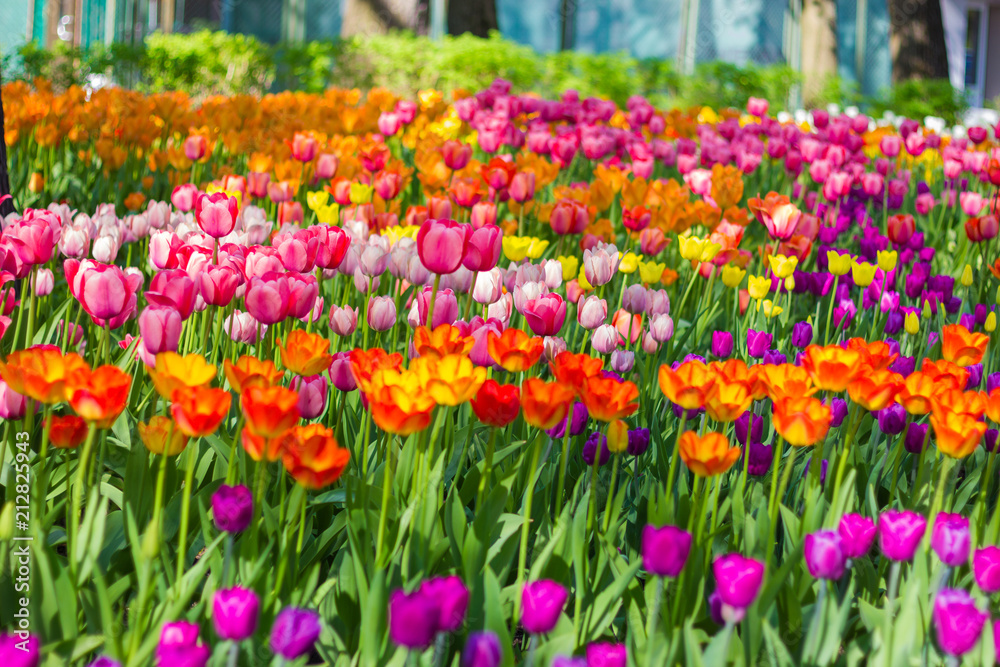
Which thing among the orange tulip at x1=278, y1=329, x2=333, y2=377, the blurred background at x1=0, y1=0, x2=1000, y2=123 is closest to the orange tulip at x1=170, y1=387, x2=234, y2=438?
the orange tulip at x1=278, y1=329, x2=333, y2=377

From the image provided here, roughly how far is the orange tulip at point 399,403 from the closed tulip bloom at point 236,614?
1.03 ft

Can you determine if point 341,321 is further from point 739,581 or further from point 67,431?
point 739,581

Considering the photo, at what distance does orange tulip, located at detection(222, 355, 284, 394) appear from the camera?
140cm

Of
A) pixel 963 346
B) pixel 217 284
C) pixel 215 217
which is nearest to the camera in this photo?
pixel 217 284

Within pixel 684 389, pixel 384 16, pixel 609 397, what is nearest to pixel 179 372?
pixel 609 397

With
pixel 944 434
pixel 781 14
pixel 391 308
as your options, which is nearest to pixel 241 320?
pixel 391 308

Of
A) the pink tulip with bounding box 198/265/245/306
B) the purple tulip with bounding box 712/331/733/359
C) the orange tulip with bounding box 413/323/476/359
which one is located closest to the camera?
the orange tulip with bounding box 413/323/476/359

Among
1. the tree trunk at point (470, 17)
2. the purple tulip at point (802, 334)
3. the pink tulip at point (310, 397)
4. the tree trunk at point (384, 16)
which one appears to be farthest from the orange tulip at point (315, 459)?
the tree trunk at point (384, 16)

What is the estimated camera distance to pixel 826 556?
47.6 inches

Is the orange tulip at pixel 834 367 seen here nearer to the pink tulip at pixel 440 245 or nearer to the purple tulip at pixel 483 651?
the pink tulip at pixel 440 245

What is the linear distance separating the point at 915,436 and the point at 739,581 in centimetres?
87

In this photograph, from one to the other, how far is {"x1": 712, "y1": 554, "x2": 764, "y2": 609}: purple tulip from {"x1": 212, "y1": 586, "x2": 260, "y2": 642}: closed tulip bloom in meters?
0.55

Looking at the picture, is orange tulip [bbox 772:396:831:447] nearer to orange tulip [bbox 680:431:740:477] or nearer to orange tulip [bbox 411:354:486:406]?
orange tulip [bbox 680:431:740:477]

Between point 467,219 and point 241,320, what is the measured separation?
1803 millimetres
